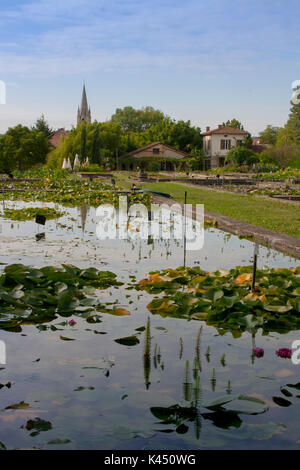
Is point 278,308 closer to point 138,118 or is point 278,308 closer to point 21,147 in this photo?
point 21,147

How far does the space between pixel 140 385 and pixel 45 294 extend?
2021 millimetres

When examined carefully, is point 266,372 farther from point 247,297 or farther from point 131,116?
point 131,116

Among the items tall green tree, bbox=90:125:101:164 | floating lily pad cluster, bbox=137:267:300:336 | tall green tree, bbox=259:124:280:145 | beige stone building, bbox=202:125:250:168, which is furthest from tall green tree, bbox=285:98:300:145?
floating lily pad cluster, bbox=137:267:300:336

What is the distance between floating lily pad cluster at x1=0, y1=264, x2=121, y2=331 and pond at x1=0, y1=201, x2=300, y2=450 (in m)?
0.14

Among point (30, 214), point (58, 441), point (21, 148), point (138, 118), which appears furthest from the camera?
point (138, 118)

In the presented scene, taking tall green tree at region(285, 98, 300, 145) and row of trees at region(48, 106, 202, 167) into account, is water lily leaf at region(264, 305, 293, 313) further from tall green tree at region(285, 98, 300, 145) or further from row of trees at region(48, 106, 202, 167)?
tall green tree at region(285, 98, 300, 145)

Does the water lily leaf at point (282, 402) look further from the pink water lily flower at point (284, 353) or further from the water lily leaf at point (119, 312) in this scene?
the water lily leaf at point (119, 312)

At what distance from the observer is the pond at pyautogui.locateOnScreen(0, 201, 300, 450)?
280 cm

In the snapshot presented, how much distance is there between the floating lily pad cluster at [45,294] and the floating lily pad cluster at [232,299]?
0.61 metres

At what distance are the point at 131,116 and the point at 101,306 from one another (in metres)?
93.3

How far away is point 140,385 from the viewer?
11.1ft

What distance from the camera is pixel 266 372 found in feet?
11.9

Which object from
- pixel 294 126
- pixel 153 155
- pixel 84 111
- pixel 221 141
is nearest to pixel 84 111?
pixel 84 111
